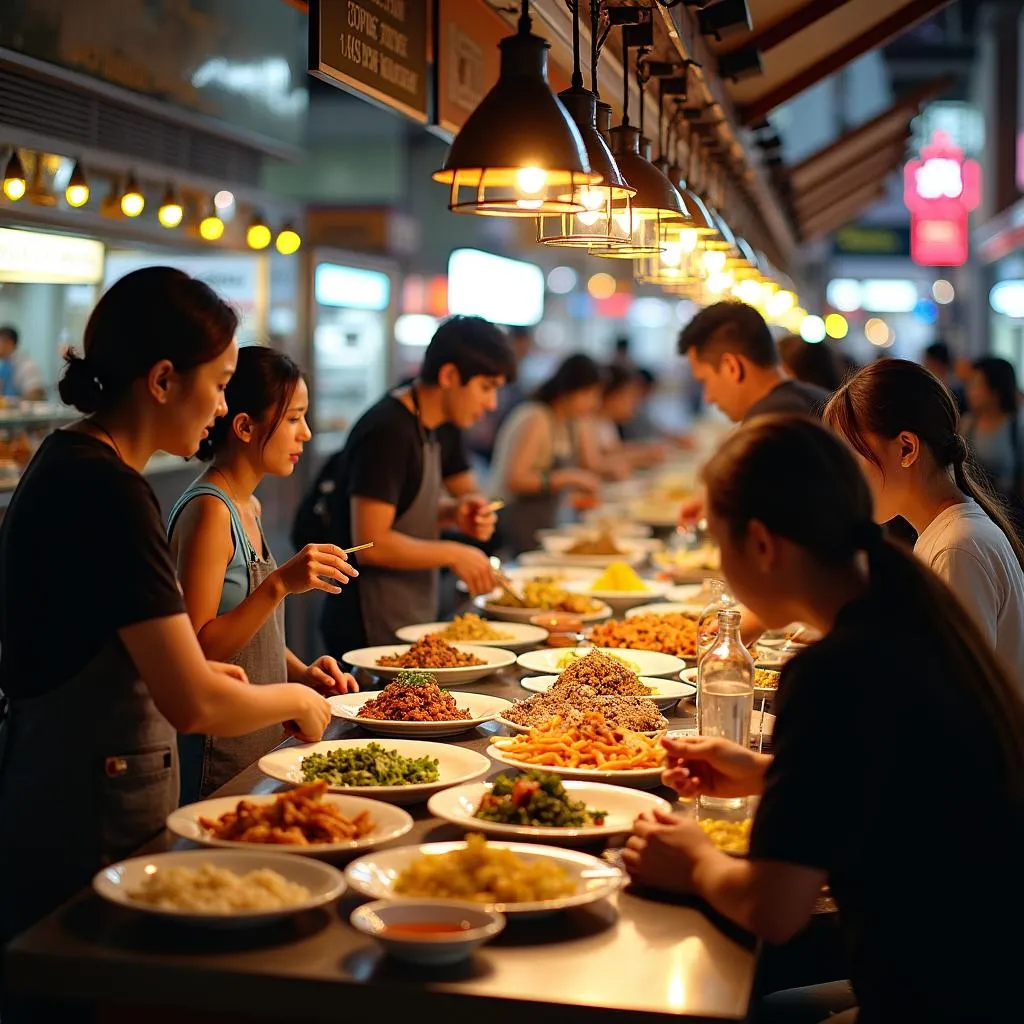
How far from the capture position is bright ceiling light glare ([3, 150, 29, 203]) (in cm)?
496

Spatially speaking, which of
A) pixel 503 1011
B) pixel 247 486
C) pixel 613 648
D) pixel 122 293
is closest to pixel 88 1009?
pixel 503 1011

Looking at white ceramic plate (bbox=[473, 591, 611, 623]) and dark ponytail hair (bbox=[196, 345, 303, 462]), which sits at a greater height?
dark ponytail hair (bbox=[196, 345, 303, 462])

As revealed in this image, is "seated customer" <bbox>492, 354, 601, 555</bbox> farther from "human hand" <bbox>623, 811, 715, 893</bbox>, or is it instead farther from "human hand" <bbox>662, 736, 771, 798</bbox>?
"human hand" <bbox>623, 811, 715, 893</bbox>

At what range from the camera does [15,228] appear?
5215mm

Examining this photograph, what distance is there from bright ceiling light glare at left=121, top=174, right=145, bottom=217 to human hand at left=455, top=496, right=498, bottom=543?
211cm

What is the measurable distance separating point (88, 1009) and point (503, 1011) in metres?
0.69

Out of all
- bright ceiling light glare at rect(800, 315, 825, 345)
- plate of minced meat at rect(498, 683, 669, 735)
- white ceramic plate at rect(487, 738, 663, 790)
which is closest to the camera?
white ceramic plate at rect(487, 738, 663, 790)

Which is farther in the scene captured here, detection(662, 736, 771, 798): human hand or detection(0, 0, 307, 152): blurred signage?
detection(0, 0, 307, 152): blurred signage

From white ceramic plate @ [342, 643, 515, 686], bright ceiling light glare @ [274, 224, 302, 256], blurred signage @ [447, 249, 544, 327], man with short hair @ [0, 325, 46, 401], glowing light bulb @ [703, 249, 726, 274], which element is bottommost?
white ceramic plate @ [342, 643, 515, 686]

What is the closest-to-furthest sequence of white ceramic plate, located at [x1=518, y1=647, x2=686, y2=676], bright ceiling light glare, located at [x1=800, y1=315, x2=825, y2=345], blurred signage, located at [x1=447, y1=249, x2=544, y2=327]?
white ceramic plate, located at [x1=518, y1=647, x2=686, y2=676]
blurred signage, located at [x1=447, y1=249, x2=544, y2=327]
bright ceiling light glare, located at [x1=800, y1=315, x2=825, y2=345]

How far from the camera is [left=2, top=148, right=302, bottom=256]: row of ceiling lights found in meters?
5.00

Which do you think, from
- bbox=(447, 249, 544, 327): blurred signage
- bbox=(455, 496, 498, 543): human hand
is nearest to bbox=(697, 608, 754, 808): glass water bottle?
bbox=(455, 496, 498, 543): human hand

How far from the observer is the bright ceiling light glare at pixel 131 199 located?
233 inches

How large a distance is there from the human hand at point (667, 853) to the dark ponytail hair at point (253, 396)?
159 cm
